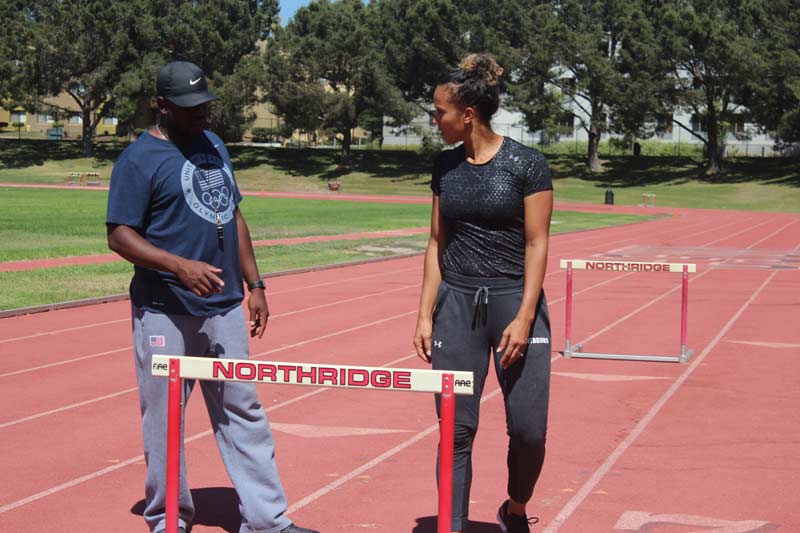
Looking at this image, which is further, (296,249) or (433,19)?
(433,19)

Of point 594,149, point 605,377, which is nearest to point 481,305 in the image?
point 605,377

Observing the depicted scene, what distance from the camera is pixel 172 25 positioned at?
73.8 meters

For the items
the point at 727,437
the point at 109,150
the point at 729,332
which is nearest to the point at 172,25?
the point at 109,150

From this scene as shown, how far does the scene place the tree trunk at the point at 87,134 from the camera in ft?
244

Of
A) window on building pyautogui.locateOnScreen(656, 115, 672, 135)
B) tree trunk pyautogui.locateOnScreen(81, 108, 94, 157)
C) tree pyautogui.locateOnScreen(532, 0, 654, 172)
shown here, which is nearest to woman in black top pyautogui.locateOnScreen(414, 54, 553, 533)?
tree pyautogui.locateOnScreen(532, 0, 654, 172)

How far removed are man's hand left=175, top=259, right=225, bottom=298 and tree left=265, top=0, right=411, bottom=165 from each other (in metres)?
66.2

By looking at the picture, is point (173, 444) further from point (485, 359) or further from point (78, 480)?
point (78, 480)

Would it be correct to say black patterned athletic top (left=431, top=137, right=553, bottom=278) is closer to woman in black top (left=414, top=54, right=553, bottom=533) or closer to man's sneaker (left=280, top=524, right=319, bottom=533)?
woman in black top (left=414, top=54, right=553, bottom=533)

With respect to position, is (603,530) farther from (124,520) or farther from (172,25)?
(172,25)

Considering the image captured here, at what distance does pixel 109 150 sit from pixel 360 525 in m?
76.3

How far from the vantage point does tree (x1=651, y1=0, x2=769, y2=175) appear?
6219 cm

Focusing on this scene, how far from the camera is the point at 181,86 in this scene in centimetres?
471

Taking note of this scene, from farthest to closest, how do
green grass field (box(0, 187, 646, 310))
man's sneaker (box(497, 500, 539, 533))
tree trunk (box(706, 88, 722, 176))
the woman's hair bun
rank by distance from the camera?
1. tree trunk (box(706, 88, 722, 176))
2. green grass field (box(0, 187, 646, 310))
3. man's sneaker (box(497, 500, 539, 533))
4. the woman's hair bun

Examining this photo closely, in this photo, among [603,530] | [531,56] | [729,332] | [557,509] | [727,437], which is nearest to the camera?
[603,530]
